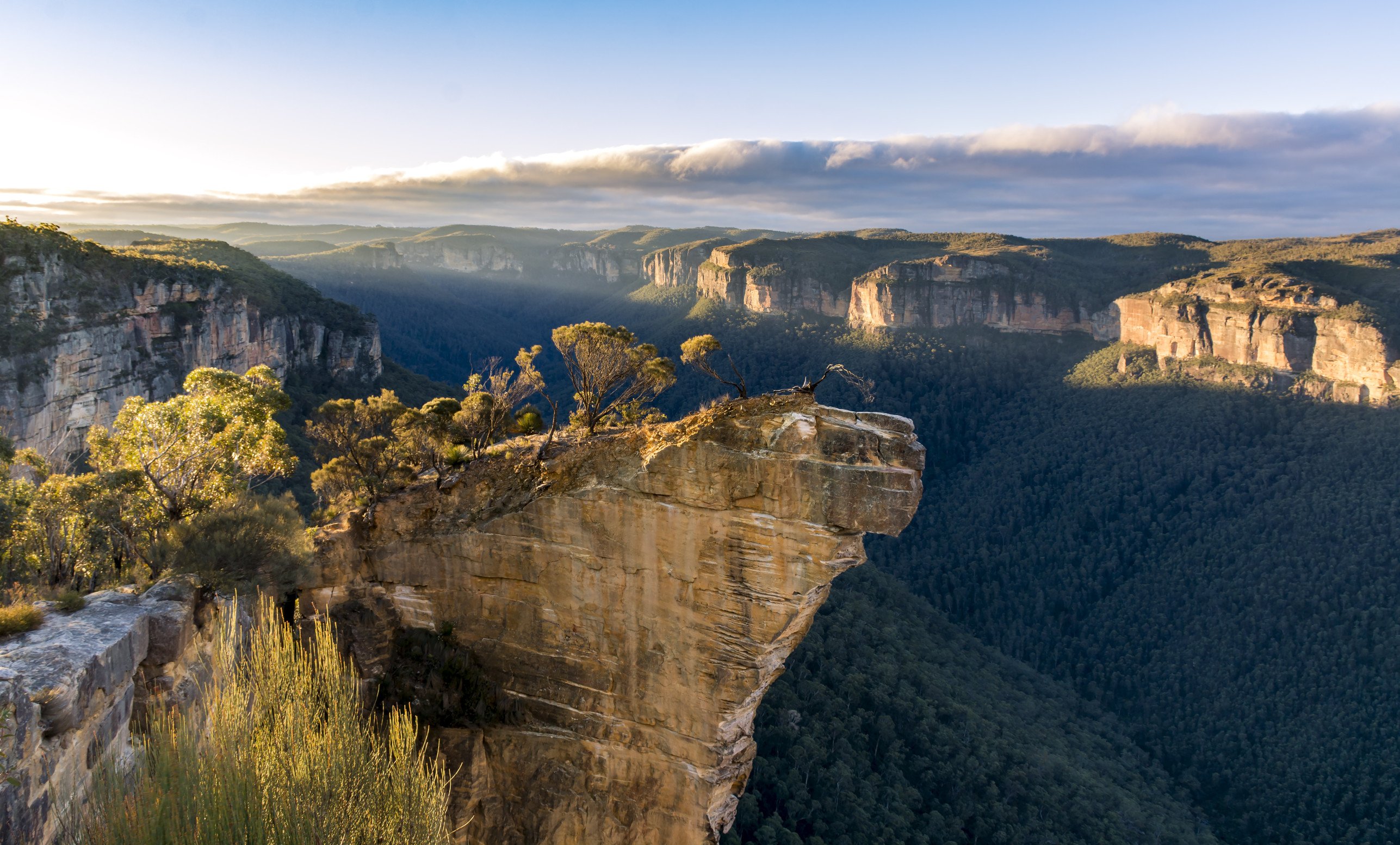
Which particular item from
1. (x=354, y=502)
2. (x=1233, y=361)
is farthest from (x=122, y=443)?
(x=1233, y=361)

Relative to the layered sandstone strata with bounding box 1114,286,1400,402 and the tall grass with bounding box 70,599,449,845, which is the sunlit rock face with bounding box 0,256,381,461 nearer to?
the tall grass with bounding box 70,599,449,845

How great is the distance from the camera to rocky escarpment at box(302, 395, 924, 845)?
14000 millimetres

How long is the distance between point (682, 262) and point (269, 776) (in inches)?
5838

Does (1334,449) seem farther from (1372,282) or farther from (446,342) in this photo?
(446,342)

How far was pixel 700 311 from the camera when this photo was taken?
121125 millimetres

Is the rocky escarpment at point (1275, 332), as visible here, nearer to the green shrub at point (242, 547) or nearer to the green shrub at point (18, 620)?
the green shrub at point (242, 547)

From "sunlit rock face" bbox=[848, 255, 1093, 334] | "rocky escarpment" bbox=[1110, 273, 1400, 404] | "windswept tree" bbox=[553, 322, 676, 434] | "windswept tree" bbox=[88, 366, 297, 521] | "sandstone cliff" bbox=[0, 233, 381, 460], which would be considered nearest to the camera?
"windswept tree" bbox=[88, 366, 297, 521]

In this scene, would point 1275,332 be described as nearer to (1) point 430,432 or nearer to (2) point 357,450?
(1) point 430,432


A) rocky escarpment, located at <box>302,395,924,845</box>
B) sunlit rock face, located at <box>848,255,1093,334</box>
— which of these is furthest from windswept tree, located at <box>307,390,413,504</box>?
sunlit rock face, located at <box>848,255,1093,334</box>

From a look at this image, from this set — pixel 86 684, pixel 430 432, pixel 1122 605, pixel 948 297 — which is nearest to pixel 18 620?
pixel 86 684

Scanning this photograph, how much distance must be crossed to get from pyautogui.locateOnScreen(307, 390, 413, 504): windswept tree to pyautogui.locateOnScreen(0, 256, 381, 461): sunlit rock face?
14.9 metres

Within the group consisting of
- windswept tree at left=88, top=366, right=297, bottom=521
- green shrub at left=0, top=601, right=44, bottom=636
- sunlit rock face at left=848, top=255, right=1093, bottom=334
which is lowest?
green shrub at left=0, top=601, right=44, bottom=636

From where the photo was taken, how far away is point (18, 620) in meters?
8.86

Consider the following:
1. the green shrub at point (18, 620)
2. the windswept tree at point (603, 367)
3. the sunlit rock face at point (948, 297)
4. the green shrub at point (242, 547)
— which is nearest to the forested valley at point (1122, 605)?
the sunlit rock face at point (948, 297)
